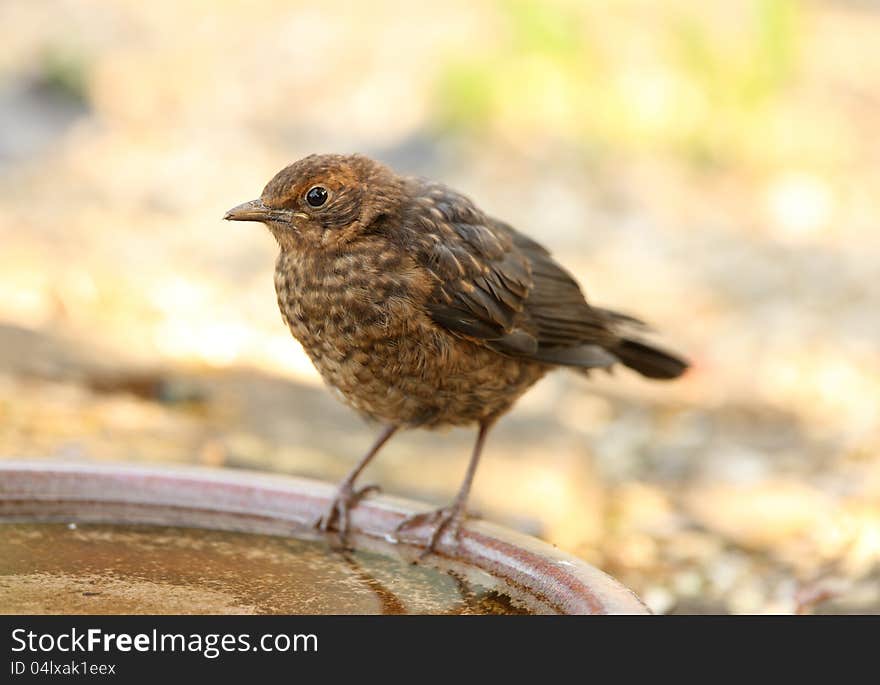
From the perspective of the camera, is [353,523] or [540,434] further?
[540,434]

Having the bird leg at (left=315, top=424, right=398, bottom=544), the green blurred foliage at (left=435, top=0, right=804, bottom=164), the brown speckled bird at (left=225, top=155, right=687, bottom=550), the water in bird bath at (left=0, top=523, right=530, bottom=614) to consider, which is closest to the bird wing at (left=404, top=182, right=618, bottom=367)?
the brown speckled bird at (left=225, top=155, right=687, bottom=550)

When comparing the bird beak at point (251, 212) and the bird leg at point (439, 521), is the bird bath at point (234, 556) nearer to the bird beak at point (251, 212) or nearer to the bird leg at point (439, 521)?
the bird leg at point (439, 521)

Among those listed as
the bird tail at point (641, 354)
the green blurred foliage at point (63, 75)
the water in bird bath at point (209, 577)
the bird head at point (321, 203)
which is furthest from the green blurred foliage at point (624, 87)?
the water in bird bath at point (209, 577)

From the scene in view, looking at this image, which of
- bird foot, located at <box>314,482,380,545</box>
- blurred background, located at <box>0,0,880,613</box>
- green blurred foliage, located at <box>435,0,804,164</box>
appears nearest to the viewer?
bird foot, located at <box>314,482,380,545</box>

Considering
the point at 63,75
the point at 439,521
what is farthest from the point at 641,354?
the point at 63,75

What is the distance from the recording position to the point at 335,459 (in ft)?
18.4

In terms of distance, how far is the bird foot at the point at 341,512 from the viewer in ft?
11.5

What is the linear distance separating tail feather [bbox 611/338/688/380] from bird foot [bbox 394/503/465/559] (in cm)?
108

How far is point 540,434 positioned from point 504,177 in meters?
3.81

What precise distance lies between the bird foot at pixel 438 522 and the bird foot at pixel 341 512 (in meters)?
0.14

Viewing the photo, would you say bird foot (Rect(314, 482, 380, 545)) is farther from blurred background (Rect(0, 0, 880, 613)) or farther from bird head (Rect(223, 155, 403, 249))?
blurred background (Rect(0, 0, 880, 613))

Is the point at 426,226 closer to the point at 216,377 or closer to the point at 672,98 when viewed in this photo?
the point at 216,377

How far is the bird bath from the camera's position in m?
2.91
